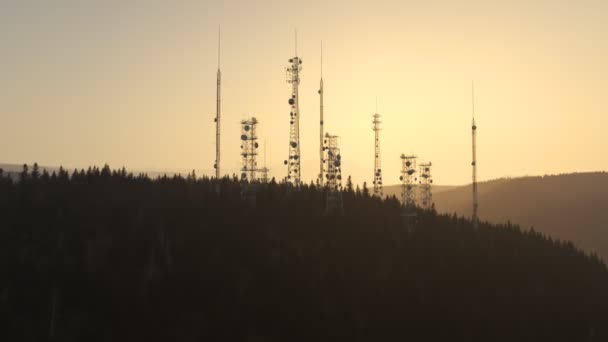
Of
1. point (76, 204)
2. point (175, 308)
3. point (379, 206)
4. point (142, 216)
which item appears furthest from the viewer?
point (379, 206)

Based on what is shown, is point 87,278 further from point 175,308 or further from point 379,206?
point 379,206

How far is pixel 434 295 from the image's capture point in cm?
12012

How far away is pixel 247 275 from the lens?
106750 mm

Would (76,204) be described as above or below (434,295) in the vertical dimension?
above

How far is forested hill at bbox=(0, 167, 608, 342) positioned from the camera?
96500 mm

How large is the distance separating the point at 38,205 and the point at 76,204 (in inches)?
238

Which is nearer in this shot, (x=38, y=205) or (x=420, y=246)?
(x=38, y=205)

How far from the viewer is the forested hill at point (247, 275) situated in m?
96.5

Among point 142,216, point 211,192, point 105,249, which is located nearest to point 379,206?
point 211,192

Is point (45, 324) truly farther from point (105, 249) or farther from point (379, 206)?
point (379, 206)

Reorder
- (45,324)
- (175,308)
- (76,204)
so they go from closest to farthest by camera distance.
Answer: (45,324), (175,308), (76,204)

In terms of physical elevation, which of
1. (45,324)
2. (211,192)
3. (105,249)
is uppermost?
(211,192)

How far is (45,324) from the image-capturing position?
299ft

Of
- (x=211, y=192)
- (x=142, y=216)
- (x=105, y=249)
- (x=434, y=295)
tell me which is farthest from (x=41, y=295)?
(x=434, y=295)
